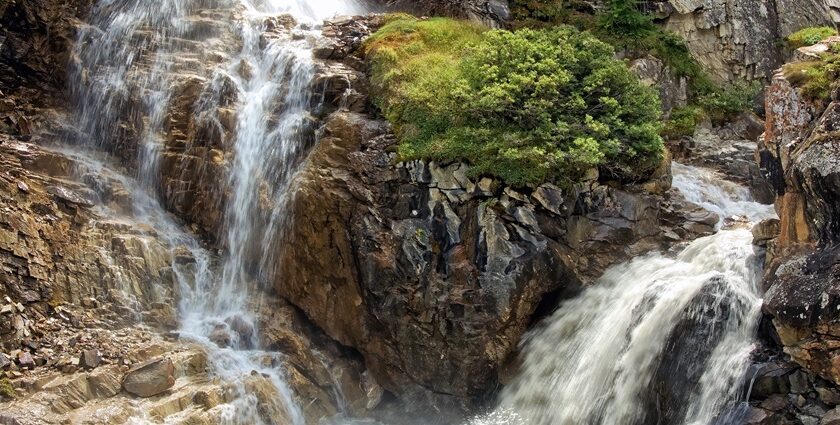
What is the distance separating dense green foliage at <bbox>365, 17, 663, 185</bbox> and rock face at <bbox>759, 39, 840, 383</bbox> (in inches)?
110

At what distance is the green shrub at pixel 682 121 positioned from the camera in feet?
56.9

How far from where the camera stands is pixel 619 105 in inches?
509

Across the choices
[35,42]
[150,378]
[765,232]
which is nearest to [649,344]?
[765,232]

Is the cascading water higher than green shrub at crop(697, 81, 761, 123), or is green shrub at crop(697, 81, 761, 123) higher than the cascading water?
green shrub at crop(697, 81, 761, 123)

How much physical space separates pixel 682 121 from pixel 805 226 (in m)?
8.74

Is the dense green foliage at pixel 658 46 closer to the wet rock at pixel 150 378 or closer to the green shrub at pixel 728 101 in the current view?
the green shrub at pixel 728 101

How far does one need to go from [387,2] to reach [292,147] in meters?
8.08

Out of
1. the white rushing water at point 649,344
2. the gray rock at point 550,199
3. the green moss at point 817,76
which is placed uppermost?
the green moss at point 817,76

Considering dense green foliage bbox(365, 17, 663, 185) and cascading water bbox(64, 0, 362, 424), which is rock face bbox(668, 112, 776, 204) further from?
cascading water bbox(64, 0, 362, 424)

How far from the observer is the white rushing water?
9305mm

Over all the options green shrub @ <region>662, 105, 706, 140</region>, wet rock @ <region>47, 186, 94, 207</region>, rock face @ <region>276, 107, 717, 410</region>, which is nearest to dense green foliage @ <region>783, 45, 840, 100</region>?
rock face @ <region>276, 107, 717, 410</region>

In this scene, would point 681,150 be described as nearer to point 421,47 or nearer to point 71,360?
point 421,47

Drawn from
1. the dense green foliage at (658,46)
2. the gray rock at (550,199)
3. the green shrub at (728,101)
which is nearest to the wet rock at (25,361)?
the gray rock at (550,199)

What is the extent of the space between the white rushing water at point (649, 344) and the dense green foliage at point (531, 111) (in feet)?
7.05
